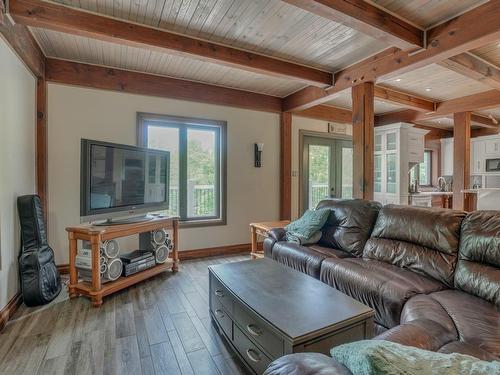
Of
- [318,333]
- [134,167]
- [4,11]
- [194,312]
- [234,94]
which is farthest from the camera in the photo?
[234,94]

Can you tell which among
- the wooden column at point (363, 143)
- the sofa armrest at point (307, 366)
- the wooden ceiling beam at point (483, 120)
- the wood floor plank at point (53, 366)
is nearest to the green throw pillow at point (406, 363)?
the sofa armrest at point (307, 366)

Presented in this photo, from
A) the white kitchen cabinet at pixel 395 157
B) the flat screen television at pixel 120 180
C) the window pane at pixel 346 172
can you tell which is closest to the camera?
the flat screen television at pixel 120 180

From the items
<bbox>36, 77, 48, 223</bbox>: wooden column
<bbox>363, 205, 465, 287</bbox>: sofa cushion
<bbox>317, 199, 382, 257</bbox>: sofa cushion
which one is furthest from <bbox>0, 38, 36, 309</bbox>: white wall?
<bbox>363, 205, 465, 287</bbox>: sofa cushion

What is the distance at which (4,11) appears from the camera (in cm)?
214

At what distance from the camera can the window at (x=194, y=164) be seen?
4066 millimetres

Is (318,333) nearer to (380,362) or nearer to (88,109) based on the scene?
(380,362)

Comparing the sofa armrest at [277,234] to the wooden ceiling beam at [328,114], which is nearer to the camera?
the sofa armrest at [277,234]

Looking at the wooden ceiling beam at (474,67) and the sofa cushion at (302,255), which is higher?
the wooden ceiling beam at (474,67)

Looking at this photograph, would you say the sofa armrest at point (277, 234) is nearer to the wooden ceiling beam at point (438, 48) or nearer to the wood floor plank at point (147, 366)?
the wood floor plank at point (147, 366)

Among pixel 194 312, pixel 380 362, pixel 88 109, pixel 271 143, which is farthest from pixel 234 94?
pixel 380 362

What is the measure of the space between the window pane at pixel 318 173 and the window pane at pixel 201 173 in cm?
195

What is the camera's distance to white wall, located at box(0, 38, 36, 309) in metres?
2.29

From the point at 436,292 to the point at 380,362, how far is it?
161cm

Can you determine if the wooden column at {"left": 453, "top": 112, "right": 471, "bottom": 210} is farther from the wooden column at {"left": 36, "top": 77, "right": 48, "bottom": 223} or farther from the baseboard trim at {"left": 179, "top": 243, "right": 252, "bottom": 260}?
the wooden column at {"left": 36, "top": 77, "right": 48, "bottom": 223}
